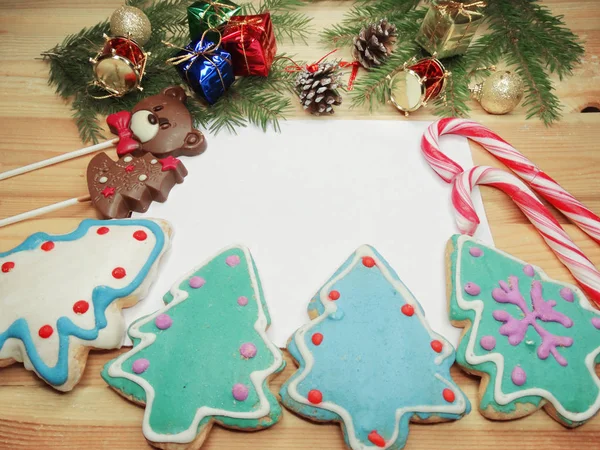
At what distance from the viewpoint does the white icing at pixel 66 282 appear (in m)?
1.24

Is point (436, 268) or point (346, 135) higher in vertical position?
point (346, 135)

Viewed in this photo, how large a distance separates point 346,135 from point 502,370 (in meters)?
0.89

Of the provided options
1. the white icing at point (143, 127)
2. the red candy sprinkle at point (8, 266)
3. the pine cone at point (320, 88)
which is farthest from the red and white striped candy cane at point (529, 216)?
the red candy sprinkle at point (8, 266)

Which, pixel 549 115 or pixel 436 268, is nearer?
pixel 436 268

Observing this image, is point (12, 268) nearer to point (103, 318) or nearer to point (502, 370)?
point (103, 318)

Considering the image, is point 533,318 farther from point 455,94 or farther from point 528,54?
point 528,54

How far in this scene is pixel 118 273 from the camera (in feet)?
4.29

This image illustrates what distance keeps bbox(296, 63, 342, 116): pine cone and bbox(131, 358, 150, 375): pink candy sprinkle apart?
3.19ft

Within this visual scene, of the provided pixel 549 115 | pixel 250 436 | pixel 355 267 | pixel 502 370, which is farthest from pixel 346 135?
pixel 250 436

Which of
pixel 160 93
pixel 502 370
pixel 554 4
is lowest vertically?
pixel 502 370

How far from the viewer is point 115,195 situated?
1.46 metres

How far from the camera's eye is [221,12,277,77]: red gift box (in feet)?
5.33

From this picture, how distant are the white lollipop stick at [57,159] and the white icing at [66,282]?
361mm

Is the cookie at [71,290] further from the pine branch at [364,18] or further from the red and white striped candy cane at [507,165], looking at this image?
the pine branch at [364,18]
